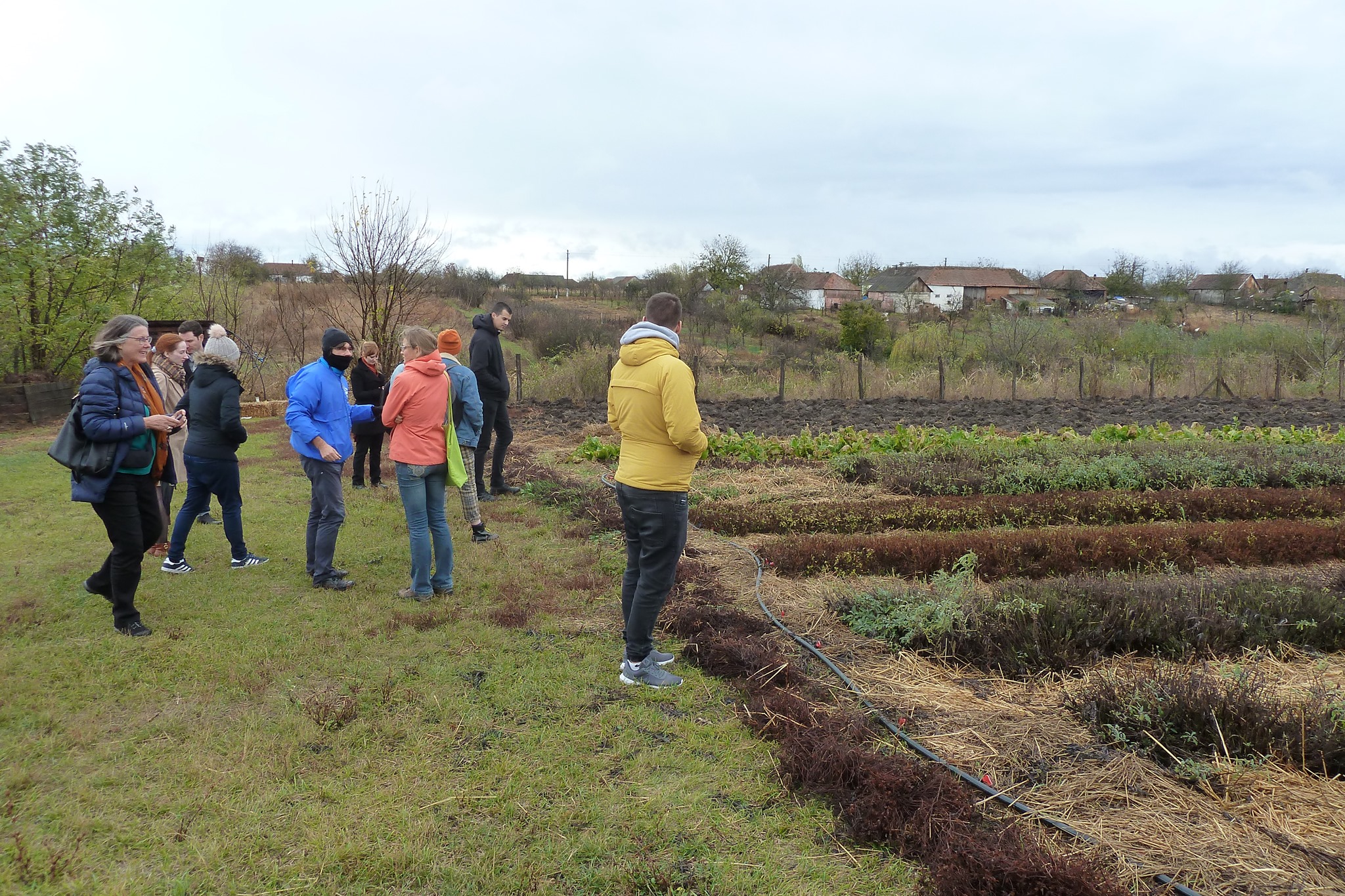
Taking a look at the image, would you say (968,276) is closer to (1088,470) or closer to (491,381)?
(1088,470)

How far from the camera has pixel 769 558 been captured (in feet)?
22.9

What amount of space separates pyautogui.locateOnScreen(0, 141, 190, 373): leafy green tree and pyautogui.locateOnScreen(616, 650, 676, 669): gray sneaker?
16.3 m

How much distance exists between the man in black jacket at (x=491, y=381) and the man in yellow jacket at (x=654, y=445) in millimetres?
4392

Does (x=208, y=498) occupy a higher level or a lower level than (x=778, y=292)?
lower

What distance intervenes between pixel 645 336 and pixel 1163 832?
10.4 ft

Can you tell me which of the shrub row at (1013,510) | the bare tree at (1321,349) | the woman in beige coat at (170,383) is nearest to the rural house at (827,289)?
the bare tree at (1321,349)

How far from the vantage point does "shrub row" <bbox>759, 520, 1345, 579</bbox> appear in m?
6.94

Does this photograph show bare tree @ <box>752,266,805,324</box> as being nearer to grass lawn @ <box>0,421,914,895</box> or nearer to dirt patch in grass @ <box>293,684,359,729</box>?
grass lawn @ <box>0,421,914,895</box>

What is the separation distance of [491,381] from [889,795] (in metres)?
6.62

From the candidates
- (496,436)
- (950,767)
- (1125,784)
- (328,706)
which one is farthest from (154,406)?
(1125,784)

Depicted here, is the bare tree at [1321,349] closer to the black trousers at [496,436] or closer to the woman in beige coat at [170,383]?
the black trousers at [496,436]

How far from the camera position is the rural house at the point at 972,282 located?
74625 millimetres

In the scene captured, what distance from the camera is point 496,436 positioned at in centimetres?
931

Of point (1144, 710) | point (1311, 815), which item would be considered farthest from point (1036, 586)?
point (1311, 815)
